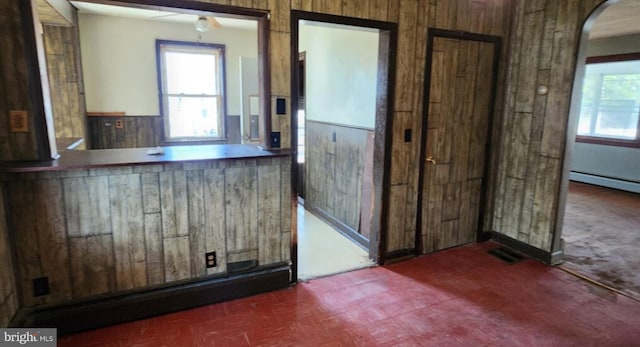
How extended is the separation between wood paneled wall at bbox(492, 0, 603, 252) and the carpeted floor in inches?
19.1

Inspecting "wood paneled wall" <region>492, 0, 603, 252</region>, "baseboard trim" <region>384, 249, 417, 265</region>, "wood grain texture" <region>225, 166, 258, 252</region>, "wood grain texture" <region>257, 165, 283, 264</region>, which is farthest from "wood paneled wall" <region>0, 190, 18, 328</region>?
"wood paneled wall" <region>492, 0, 603, 252</region>

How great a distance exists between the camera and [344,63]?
3.98 m

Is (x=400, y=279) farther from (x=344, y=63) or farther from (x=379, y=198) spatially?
(x=344, y=63)

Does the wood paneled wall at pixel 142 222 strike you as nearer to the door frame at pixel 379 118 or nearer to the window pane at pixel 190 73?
the door frame at pixel 379 118

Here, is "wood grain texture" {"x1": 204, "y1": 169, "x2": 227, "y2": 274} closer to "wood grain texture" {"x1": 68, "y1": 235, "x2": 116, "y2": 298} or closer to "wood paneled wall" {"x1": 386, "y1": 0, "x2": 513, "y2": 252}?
"wood grain texture" {"x1": 68, "y1": 235, "x2": 116, "y2": 298}

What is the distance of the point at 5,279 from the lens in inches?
77.2

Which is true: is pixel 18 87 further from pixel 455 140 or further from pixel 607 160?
pixel 607 160

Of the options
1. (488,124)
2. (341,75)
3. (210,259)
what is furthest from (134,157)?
(488,124)

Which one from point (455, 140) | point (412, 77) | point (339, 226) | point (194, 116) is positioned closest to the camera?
point (412, 77)

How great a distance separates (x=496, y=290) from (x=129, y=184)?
2.82 metres

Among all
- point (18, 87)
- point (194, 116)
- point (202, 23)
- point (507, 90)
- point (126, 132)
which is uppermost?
point (202, 23)

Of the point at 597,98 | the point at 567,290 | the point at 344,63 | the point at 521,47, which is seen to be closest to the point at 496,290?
the point at 567,290

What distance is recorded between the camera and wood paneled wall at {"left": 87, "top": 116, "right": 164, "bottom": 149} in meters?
5.13

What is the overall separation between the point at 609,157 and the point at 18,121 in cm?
800
